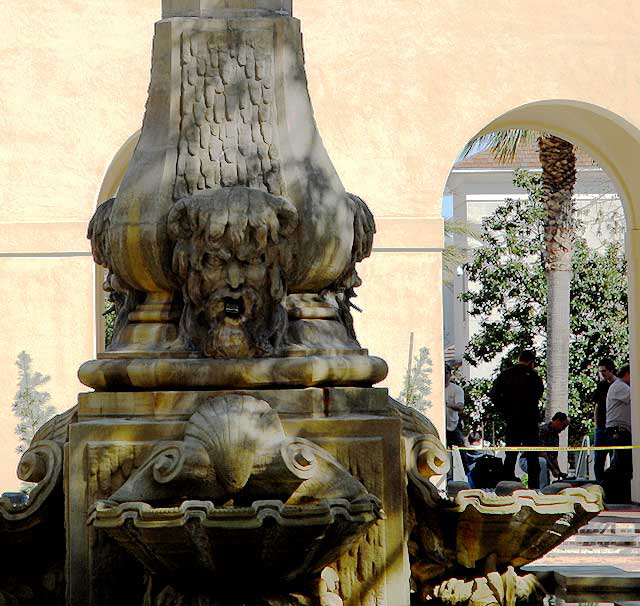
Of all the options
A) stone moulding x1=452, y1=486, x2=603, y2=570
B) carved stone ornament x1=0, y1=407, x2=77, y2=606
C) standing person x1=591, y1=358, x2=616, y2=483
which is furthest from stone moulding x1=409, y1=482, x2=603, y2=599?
standing person x1=591, y1=358, x2=616, y2=483

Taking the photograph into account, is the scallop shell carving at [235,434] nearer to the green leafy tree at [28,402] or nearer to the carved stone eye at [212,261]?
the carved stone eye at [212,261]

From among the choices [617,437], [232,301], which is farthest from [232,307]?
[617,437]

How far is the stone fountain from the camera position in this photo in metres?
→ 4.34

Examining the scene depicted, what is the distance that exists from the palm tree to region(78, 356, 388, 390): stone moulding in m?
16.2

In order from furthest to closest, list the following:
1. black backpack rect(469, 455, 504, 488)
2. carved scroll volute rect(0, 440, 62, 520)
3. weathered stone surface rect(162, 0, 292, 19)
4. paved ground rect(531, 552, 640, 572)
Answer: black backpack rect(469, 455, 504, 488) < paved ground rect(531, 552, 640, 572) < weathered stone surface rect(162, 0, 292, 19) < carved scroll volute rect(0, 440, 62, 520)

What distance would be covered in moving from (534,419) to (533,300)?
12.3m

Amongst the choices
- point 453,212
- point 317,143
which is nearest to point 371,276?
point 317,143

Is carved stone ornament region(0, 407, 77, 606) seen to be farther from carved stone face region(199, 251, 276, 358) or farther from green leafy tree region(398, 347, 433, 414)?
green leafy tree region(398, 347, 433, 414)

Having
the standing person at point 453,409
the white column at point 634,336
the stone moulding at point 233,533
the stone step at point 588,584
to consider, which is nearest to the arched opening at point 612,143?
the white column at point 634,336

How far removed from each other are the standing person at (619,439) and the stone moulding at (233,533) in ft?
35.4

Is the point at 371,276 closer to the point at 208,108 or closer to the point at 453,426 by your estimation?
the point at 453,426

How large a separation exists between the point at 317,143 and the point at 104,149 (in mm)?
9028

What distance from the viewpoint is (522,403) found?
13750mm

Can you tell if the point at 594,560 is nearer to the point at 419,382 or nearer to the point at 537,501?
the point at 419,382
